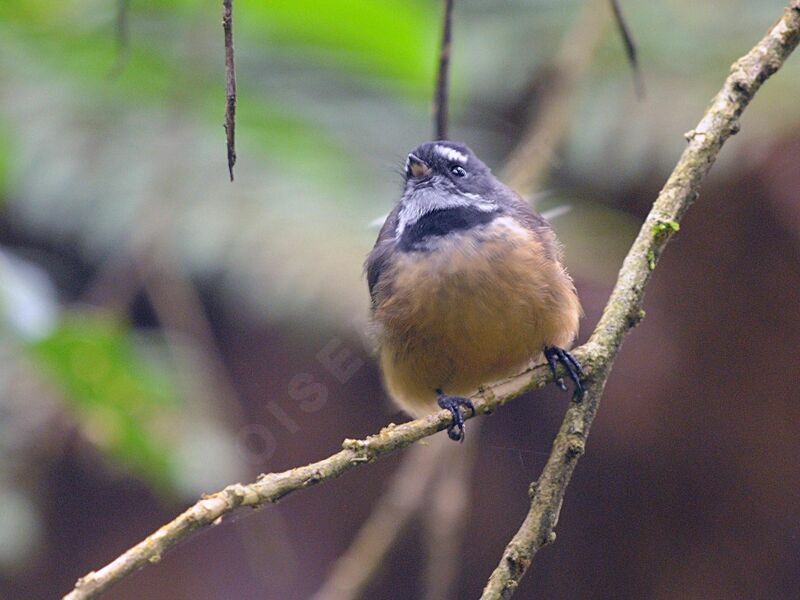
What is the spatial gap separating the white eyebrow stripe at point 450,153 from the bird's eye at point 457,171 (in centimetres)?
3

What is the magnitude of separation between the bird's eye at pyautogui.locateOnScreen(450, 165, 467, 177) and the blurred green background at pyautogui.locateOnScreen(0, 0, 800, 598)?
1.53 metres

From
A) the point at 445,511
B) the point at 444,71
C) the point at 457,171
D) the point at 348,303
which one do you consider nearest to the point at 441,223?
the point at 457,171

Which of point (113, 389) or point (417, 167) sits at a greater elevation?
point (417, 167)

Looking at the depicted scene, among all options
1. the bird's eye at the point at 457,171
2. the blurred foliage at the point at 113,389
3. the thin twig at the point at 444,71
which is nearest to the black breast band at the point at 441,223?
the bird's eye at the point at 457,171

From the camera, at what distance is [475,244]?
369cm

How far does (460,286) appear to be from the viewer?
3.56 m

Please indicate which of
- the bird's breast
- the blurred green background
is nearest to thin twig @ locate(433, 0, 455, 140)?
A: the bird's breast

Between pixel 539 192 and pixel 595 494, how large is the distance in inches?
67.8

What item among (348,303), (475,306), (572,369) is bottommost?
(572,369)

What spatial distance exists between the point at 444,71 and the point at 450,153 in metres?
0.72

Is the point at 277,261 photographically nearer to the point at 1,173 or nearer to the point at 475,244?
the point at 1,173

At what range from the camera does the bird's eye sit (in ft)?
13.1

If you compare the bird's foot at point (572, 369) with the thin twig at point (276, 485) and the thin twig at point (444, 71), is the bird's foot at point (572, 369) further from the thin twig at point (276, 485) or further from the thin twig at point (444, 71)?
the thin twig at point (444, 71)

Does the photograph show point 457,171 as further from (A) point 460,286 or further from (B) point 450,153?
(A) point 460,286
